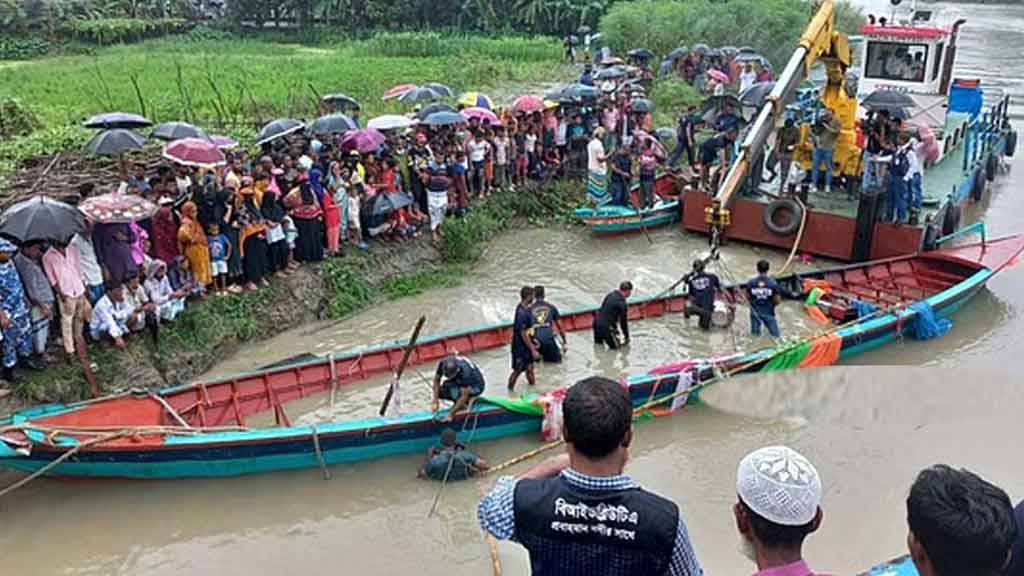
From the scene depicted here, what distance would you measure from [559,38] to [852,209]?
26877mm

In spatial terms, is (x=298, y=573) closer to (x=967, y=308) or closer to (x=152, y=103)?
(x=967, y=308)

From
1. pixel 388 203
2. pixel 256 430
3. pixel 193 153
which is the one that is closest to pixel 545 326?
pixel 256 430

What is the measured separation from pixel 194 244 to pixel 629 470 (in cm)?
573

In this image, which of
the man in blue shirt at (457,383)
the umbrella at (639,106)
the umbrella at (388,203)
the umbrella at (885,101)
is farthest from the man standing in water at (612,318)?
the umbrella at (639,106)

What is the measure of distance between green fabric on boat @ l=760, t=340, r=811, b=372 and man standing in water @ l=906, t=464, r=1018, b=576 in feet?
25.1

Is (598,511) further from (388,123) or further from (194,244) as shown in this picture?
(388,123)

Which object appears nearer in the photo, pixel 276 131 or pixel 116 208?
pixel 116 208

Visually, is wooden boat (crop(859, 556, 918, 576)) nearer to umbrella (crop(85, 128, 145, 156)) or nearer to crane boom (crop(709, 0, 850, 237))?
crane boom (crop(709, 0, 850, 237))

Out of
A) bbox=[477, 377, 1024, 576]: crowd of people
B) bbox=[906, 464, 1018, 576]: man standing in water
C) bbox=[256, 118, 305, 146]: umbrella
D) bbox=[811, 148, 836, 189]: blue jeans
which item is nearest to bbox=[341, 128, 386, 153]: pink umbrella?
bbox=[256, 118, 305, 146]: umbrella

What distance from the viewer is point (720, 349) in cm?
1198

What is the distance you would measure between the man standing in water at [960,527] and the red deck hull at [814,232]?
40.2 feet

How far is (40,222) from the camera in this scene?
866 centimetres

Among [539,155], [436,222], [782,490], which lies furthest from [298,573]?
[539,155]

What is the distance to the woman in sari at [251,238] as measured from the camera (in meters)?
11.6
